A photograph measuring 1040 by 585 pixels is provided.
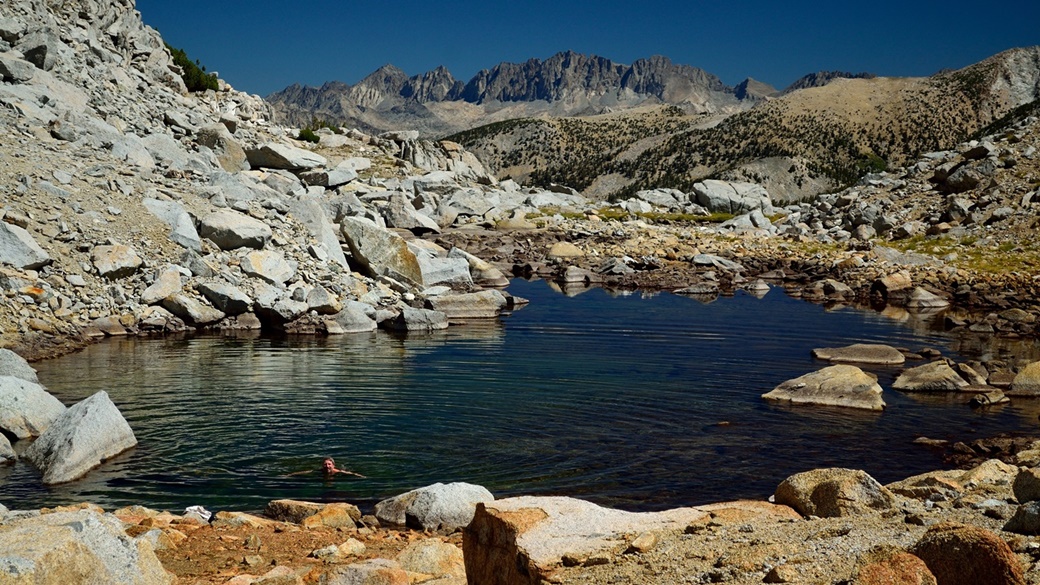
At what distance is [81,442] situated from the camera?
1592 cm

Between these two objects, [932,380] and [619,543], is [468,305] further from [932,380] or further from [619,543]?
[619,543]

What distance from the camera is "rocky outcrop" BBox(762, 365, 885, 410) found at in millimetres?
22844

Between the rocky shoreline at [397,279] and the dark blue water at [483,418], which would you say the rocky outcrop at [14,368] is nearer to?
the rocky shoreline at [397,279]

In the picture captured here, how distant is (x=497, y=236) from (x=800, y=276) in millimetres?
24229

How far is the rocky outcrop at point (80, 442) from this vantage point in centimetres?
1553

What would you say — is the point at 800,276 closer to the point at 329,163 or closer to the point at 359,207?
the point at 359,207

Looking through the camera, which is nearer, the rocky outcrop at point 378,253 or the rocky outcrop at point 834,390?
the rocky outcrop at point 834,390

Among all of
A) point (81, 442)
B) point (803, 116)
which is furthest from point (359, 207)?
point (803, 116)

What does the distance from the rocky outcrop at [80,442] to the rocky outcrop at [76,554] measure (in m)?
6.35

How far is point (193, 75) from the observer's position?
88188 mm

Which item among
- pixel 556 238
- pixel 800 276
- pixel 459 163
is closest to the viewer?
pixel 800 276

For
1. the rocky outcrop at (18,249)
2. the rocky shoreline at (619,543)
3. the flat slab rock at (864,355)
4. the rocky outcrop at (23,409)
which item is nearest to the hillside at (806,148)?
the flat slab rock at (864,355)

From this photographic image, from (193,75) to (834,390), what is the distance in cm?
8094

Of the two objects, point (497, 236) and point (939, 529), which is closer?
point (939, 529)
